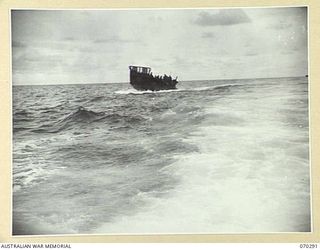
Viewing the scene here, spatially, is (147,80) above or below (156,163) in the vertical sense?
above


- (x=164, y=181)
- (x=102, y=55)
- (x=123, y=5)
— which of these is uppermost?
(x=123, y=5)

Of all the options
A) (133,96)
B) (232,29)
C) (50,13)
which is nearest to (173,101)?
(133,96)

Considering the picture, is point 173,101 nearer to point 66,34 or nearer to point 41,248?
point 66,34

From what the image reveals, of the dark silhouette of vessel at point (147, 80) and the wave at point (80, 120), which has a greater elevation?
the dark silhouette of vessel at point (147, 80)

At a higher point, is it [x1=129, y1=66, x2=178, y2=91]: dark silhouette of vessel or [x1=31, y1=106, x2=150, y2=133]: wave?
[x1=129, y1=66, x2=178, y2=91]: dark silhouette of vessel
